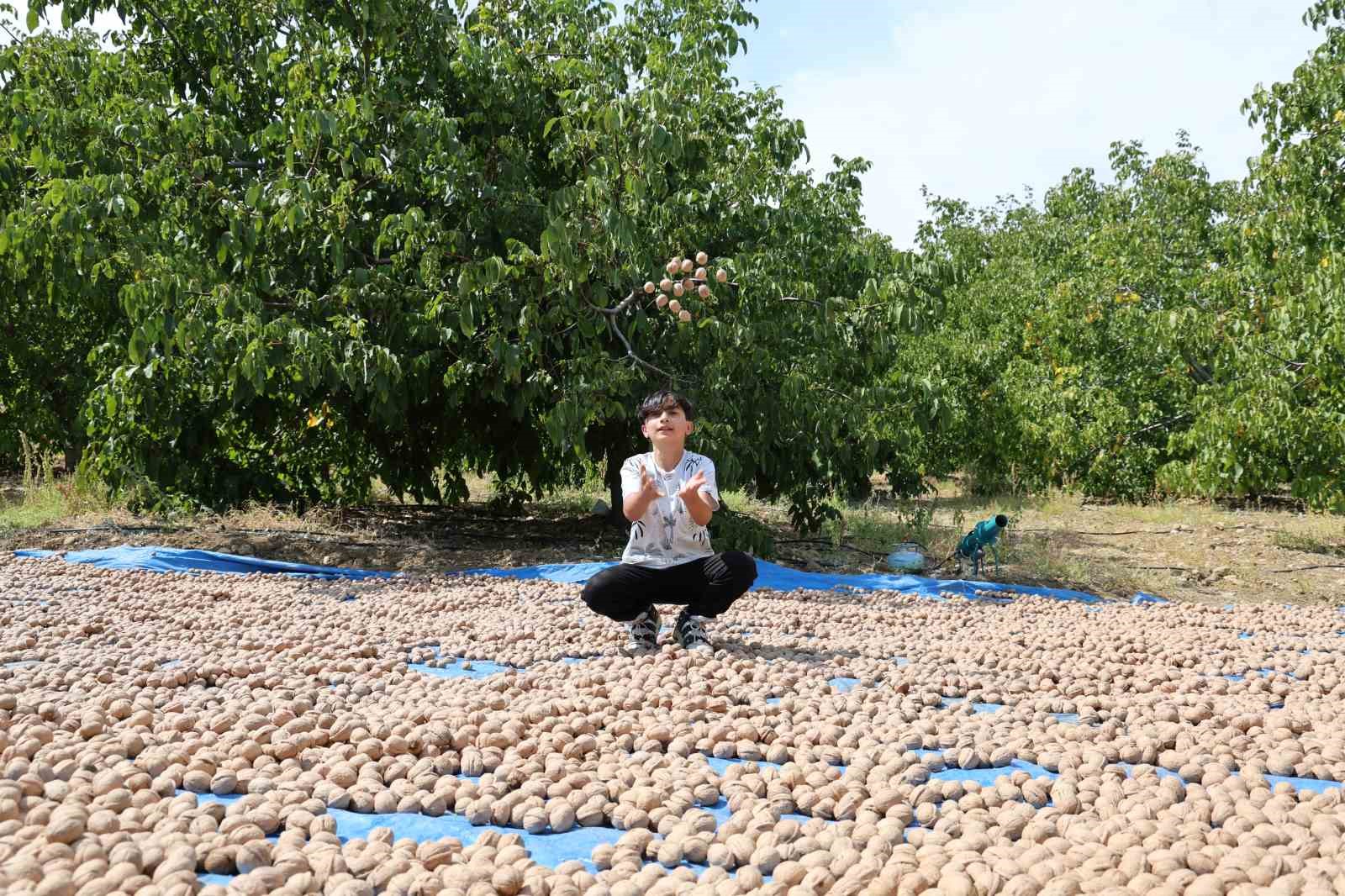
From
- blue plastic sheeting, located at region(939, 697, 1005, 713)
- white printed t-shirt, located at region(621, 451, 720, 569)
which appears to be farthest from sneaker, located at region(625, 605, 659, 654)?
blue plastic sheeting, located at region(939, 697, 1005, 713)

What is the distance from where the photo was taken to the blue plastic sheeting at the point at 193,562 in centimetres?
519

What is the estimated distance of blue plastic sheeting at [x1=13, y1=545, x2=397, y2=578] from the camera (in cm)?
519

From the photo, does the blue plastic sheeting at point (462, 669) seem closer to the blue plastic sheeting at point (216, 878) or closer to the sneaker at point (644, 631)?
the sneaker at point (644, 631)

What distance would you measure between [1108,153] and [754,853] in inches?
595

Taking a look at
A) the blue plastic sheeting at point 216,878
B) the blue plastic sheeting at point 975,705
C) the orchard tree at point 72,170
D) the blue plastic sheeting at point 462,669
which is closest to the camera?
the blue plastic sheeting at point 216,878

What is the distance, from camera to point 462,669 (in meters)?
3.17

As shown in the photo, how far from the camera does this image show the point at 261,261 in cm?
587

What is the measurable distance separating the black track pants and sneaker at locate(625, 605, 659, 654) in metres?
0.04

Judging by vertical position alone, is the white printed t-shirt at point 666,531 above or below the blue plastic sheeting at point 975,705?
above

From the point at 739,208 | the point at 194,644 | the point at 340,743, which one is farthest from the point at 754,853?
the point at 739,208

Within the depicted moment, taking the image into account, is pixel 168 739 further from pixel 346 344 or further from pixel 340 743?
pixel 346 344

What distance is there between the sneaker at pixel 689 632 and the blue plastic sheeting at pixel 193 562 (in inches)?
91.9

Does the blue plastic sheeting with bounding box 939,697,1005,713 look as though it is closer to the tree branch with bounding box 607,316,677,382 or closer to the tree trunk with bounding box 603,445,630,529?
the tree branch with bounding box 607,316,677,382

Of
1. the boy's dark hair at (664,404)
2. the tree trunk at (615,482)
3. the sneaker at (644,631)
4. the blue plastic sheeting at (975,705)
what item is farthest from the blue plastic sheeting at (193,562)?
the blue plastic sheeting at (975,705)
